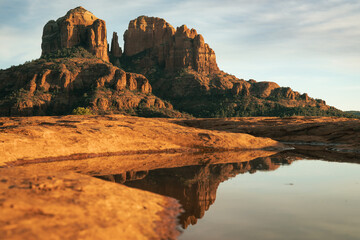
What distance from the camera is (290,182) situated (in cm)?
1800

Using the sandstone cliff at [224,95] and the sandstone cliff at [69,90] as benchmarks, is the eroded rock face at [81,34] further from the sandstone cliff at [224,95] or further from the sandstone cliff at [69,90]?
the sandstone cliff at [69,90]

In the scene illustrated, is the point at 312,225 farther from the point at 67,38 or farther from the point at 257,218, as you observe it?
the point at 67,38

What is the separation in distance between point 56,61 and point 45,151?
448 feet

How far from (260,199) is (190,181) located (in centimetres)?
440

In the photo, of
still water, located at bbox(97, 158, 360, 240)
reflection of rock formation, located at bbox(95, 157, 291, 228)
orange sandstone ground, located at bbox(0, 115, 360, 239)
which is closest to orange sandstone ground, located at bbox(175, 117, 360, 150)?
orange sandstone ground, located at bbox(0, 115, 360, 239)

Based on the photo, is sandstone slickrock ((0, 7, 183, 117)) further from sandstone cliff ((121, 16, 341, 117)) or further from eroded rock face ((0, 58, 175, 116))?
sandstone cliff ((121, 16, 341, 117))

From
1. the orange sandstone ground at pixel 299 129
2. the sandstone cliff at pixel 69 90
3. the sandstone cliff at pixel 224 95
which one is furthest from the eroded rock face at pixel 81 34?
the orange sandstone ground at pixel 299 129

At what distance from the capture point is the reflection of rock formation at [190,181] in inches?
479

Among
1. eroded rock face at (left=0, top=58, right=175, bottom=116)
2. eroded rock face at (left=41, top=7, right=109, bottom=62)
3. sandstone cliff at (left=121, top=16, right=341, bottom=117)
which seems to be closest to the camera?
eroded rock face at (left=0, top=58, right=175, bottom=116)

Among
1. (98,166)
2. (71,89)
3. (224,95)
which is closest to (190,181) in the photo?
(98,166)

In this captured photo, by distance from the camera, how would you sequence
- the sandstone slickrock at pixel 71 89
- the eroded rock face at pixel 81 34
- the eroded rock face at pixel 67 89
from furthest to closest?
the eroded rock face at pixel 81 34 < the sandstone slickrock at pixel 71 89 < the eroded rock face at pixel 67 89

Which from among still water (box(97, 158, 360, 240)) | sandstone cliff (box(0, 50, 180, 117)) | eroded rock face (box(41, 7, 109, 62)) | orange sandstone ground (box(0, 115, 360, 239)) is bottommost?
still water (box(97, 158, 360, 240))

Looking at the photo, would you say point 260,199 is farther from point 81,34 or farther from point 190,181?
point 81,34

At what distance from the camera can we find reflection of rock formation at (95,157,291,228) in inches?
479
